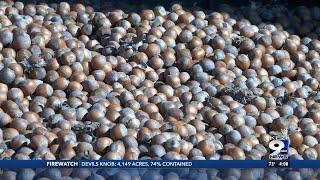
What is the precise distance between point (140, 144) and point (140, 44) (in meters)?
1.36

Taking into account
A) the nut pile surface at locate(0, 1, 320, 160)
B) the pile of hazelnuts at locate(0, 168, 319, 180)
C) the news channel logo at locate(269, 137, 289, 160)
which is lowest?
the pile of hazelnuts at locate(0, 168, 319, 180)

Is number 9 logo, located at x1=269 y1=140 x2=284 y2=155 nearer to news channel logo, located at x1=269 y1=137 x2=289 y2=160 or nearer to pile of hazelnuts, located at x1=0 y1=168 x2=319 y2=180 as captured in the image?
news channel logo, located at x1=269 y1=137 x2=289 y2=160

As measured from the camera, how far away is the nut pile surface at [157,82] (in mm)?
4367

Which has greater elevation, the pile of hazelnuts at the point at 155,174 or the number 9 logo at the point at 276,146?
the number 9 logo at the point at 276,146

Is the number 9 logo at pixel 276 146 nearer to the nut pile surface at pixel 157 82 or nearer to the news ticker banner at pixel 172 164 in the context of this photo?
the nut pile surface at pixel 157 82

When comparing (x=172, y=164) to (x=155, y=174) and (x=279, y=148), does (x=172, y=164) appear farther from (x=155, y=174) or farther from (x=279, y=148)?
(x=279, y=148)

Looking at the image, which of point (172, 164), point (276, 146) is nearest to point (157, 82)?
point (276, 146)

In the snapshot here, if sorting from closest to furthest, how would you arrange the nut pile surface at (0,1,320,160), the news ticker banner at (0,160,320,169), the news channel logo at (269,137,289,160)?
the news ticker banner at (0,160,320,169)
the news channel logo at (269,137,289,160)
the nut pile surface at (0,1,320,160)

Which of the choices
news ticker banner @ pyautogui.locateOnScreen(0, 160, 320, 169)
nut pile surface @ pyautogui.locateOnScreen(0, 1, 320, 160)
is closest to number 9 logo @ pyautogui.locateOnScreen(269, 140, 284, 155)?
nut pile surface @ pyautogui.locateOnScreen(0, 1, 320, 160)

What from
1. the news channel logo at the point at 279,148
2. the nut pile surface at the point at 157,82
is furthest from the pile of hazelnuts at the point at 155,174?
the nut pile surface at the point at 157,82

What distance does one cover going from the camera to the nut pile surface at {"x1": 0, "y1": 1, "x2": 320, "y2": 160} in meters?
4.37

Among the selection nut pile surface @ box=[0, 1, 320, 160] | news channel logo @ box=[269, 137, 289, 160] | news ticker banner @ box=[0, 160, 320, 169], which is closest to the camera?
news ticker banner @ box=[0, 160, 320, 169]

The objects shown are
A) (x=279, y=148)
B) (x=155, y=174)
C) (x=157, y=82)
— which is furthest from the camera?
(x=157, y=82)

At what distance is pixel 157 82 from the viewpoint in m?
5.24
